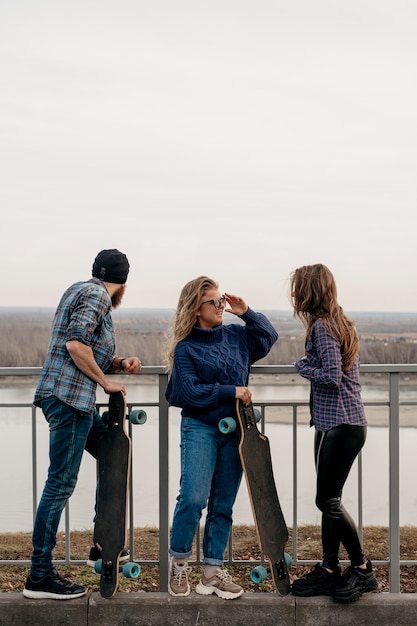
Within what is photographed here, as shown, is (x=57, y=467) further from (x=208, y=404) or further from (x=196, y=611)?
(x=196, y=611)

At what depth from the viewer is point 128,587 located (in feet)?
15.8

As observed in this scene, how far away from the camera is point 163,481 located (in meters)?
4.35

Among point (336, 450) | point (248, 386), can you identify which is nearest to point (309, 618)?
point (336, 450)

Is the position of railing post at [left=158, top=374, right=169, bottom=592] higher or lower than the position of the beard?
lower

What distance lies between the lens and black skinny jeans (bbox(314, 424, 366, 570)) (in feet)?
13.2

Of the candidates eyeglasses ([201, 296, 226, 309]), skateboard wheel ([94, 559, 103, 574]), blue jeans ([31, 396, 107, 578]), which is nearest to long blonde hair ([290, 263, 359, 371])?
eyeglasses ([201, 296, 226, 309])

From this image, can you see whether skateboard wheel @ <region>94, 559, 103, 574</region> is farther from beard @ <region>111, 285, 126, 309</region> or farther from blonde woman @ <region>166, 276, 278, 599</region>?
beard @ <region>111, 285, 126, 309</region>

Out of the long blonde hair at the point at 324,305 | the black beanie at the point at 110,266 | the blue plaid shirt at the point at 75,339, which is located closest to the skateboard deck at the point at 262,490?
the long blonde hair at the point at 324,305

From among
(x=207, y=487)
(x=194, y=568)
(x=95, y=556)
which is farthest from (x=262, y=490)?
(x=194, y=568)

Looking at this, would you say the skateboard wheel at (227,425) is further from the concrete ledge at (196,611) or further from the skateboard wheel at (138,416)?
the concrete ledge at (196,611)

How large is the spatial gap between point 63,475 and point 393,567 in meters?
1.84

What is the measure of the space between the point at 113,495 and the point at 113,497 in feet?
0.03

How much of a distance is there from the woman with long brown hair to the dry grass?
102 centimetres

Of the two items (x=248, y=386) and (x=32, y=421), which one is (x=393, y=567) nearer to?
(x=248, y=386)
